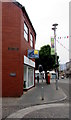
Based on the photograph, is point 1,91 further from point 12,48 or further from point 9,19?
point 9,19

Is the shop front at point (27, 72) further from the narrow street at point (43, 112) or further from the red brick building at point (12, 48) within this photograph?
the narrow street at point (43, 112)

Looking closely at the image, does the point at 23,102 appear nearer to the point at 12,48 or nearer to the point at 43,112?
the point at 43,112

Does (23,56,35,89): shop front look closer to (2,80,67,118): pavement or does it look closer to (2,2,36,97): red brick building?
(2,2,36,97): red brick building

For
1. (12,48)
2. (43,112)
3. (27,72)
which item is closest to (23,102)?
(43,112)

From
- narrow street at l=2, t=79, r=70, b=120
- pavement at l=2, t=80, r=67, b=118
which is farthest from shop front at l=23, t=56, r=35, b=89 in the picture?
narrow street at l=2, t=79, r=70, b=120

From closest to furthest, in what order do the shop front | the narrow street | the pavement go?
the narrow street → the pavement → the shop front

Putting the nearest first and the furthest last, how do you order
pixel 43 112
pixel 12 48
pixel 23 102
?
pixel 43 112
pixel 23 102
pixel 12 48

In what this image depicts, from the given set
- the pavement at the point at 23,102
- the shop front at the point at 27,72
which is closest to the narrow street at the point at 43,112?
the pavement at the point at 23,102

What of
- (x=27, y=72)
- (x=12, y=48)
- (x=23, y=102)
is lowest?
(x=23, y=102)

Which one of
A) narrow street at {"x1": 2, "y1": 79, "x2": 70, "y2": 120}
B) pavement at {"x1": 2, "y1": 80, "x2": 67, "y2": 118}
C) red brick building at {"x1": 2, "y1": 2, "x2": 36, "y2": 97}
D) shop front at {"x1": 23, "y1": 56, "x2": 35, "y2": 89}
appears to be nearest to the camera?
narrow street at {"x1": 2, "y1": 79, "x2": 70, "y2": 120}

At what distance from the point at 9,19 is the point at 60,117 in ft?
30.6

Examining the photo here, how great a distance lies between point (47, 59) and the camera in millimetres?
31094

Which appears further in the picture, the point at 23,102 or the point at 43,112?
the point at 23,102

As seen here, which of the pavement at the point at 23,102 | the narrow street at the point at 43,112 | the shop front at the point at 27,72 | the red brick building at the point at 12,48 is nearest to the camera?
the narrow street at the point at 43,112
